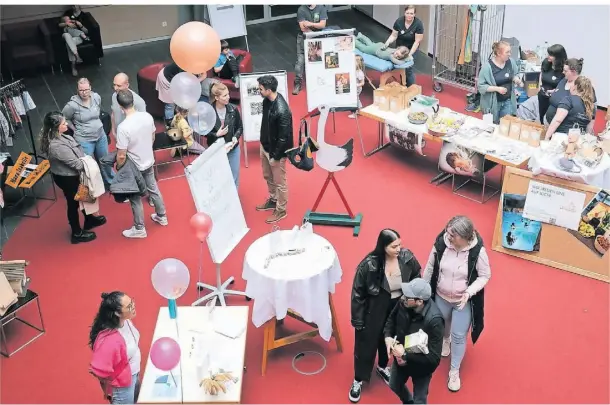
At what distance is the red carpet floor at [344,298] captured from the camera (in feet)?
18.7

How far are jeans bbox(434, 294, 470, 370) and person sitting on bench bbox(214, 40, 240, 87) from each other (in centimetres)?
528

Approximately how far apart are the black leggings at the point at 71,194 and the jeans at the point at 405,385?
3750 mm

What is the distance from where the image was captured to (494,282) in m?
6.79

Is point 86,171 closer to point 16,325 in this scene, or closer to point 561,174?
point 16,325

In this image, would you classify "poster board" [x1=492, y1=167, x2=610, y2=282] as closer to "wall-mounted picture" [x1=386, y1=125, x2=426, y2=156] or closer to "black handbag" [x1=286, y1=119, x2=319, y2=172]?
"wall-mounted picture" [x1=386, y1=125, x2=426, y2=156]

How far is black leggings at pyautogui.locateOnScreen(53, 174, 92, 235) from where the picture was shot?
7.19 meters

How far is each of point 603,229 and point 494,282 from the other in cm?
103

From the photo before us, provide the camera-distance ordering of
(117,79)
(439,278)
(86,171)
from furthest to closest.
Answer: (117,79), (86,171), (439,278)

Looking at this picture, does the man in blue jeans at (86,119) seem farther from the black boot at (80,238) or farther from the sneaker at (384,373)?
the sneaker at (384,373)

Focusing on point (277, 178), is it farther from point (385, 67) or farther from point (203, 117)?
point (385, 67)

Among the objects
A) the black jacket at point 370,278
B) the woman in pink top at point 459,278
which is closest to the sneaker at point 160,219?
the black jacket at point 370,278

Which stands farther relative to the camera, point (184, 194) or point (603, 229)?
point (184, 194)

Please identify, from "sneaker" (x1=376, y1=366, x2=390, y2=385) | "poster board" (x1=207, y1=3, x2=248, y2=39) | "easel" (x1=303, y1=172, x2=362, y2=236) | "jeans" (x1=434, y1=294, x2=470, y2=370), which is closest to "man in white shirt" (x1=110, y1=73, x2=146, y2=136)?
"easel" (x1=303, y1=172, x2=362, y2=236)

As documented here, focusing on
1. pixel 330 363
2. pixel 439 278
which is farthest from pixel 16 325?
pixel 439 278
